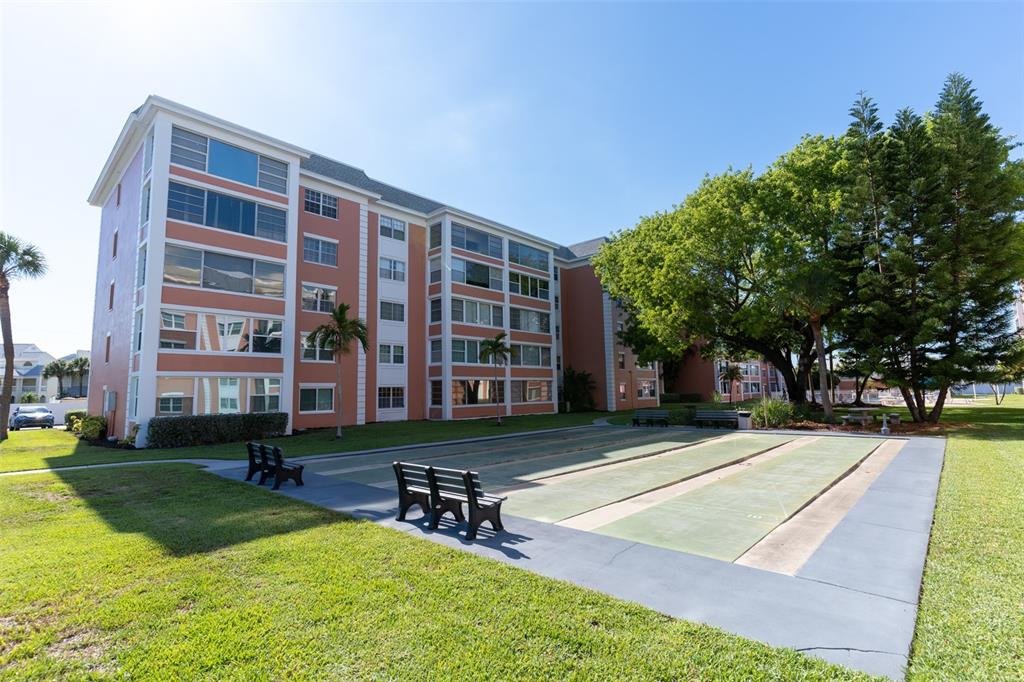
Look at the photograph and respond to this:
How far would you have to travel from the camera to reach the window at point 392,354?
31.6 metres

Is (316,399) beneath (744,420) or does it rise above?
above

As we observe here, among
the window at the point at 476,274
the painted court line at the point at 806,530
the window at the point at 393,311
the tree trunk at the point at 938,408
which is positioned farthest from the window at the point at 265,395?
the tree trunk at the point at 938,408

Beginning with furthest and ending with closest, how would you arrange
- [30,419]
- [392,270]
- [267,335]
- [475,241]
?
[475,241] < [30,419] < [392,270] < [267,335]

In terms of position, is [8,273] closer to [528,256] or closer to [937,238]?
[528,256]

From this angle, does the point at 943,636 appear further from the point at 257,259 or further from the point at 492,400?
the point at 492,400

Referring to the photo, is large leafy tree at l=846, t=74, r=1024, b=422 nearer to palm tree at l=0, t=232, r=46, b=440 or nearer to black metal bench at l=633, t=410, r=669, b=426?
black metal bench at l=633, t=410, r=669, b=426

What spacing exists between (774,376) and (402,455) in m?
87.7

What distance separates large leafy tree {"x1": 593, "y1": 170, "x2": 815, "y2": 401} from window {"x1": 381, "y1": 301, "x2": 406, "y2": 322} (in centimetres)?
1544

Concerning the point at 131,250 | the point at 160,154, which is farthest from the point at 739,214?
the point at 131,250

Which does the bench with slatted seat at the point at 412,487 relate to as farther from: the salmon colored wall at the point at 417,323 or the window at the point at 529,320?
the window at the point at 529,320

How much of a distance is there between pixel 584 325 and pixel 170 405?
3351cm

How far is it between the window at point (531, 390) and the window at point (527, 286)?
745cm

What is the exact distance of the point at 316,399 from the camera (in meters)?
27.4

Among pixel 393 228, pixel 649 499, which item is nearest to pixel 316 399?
pixel 393 228
